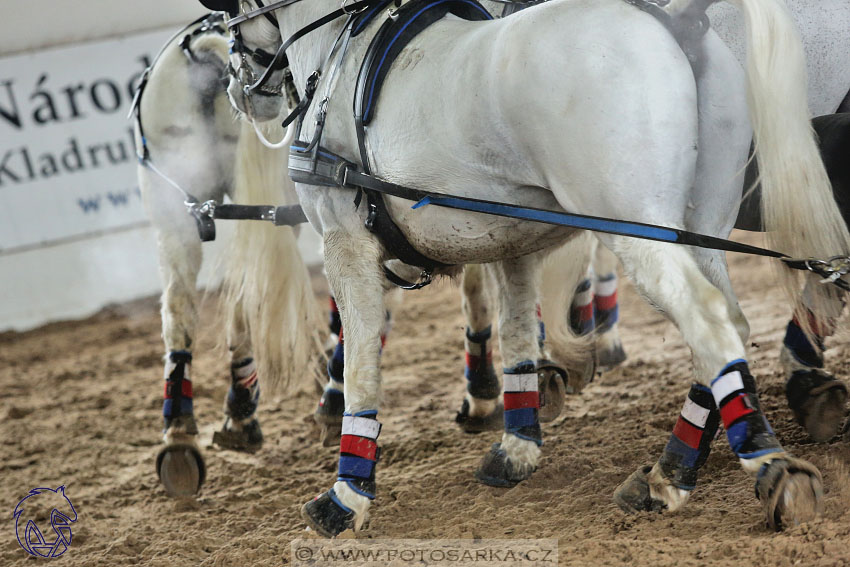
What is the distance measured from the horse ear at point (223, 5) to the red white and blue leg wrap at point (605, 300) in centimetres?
249

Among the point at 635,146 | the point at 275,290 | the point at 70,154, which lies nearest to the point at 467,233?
the point at 635,146

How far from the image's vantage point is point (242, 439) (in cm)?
430

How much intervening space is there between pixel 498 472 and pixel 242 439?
5.15 ft

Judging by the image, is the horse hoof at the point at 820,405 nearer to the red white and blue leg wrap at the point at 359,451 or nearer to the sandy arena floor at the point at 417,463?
the sandy arena floor at the point at 417,463

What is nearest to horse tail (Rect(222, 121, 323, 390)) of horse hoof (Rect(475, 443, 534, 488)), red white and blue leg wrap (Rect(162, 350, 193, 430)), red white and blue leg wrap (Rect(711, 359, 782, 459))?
red white and blue leg wrap (Rect(162, 350, 193, 430))

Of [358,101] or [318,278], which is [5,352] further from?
[358,101]

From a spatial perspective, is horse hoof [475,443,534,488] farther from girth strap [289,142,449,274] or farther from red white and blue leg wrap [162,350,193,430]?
red white and blue leg wrap [162,350,193,430]

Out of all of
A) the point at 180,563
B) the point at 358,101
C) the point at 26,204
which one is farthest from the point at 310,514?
the point at 26,204

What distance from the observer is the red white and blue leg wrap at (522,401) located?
11.1ft

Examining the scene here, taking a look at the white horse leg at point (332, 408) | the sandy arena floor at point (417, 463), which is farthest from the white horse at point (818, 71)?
the white horse leg at point (332, 408)

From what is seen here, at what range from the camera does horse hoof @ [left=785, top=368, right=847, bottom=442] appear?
3059 millimetres

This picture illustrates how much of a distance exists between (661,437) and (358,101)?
186cm

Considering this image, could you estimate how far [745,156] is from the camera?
2.39m

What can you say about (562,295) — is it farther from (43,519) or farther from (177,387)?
(43,519)
